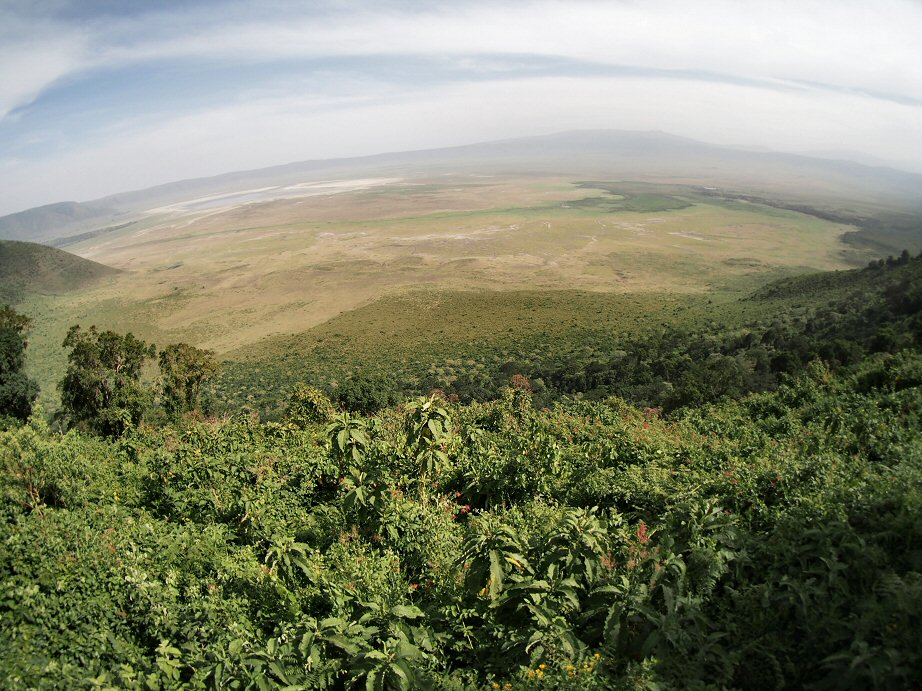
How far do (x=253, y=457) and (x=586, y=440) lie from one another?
17.7ft

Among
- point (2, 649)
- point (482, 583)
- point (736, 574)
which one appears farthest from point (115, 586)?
point (736, 574)

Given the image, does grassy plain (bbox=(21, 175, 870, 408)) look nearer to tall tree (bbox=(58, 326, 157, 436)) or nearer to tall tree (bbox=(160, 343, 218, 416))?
tall tree (bbox=(160, 343, 218, 416))

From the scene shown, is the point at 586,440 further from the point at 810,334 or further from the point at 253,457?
the point at 810,334

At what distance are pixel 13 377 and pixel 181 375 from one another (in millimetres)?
7172

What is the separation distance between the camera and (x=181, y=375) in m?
22.3

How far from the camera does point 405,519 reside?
5.63m

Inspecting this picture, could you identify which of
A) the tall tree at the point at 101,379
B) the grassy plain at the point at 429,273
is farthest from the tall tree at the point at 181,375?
the grassy plain at the point at 429,273

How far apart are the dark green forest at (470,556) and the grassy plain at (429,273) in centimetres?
3920

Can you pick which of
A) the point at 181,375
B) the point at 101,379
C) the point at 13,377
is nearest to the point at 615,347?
the point at 181,375

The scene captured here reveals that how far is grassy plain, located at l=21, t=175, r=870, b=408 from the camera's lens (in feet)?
179

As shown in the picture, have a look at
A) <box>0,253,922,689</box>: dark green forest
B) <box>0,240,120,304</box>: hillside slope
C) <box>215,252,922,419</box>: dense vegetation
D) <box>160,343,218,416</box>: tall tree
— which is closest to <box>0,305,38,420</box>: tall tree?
<box>160,343,218,416</box>: tall tree

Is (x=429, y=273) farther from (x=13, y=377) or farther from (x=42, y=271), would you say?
(x=42, y=271)

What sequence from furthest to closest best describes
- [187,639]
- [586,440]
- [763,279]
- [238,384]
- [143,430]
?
[763,279] < [238,384] < [143,430] < [586,440] < [187,639]

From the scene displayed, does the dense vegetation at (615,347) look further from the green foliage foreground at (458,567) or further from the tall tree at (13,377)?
the green foliage foreground at (458,567)
